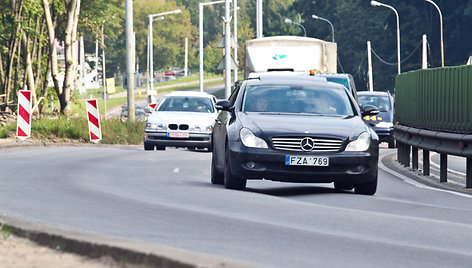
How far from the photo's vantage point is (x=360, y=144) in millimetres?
13758

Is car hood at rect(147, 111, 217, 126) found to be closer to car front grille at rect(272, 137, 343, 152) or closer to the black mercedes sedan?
the black mercedes sedan

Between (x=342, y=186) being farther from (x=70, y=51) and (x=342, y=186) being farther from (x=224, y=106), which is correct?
(x=70, y=51)

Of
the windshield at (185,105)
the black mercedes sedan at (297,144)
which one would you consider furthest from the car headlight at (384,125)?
the black mercedes sedan at (297,144)

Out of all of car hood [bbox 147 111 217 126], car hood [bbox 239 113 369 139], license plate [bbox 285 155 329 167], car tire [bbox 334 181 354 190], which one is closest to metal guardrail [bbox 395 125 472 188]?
car tire [bbox 334 181 354 190]

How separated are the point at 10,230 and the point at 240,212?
9.45 ft

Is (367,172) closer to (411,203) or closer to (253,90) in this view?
(411,203)

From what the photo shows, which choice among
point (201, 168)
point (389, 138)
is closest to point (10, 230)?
point (201, 168)

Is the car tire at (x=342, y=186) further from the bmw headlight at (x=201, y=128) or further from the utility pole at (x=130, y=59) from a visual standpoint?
the utility pole at (x=130, y=59)

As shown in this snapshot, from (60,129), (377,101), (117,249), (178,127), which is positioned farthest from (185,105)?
(117,249)

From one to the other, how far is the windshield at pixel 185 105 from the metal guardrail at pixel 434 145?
739cm

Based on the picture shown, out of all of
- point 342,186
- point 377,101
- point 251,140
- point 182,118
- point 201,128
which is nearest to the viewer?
point 251,140

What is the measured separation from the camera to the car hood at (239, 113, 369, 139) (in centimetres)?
1356

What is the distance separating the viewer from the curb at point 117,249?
6.57m

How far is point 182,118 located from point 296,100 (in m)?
13.3
